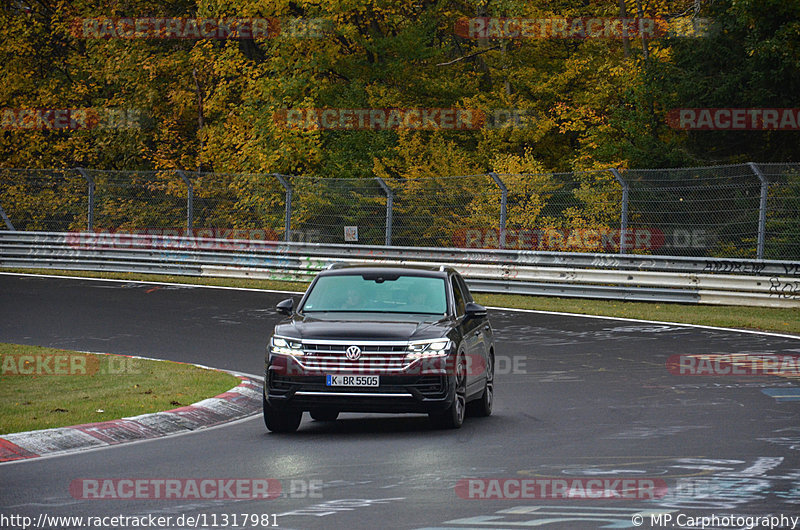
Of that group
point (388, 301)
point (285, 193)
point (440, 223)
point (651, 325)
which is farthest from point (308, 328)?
point (285, 193)

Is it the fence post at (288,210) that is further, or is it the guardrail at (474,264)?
the fence post at (288,210)

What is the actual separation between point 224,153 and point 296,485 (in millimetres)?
34840

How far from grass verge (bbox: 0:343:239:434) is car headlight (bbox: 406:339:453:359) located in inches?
109

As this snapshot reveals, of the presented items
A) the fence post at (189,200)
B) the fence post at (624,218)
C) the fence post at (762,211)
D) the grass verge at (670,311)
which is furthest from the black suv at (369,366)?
the fence post at (189,200)

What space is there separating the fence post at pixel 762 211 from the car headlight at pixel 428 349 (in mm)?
13700

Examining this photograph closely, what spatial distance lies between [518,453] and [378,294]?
10.4 feet

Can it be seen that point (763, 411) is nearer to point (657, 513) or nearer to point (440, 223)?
point (657, 513)

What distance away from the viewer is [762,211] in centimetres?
2416

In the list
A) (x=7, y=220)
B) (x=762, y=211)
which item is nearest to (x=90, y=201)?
(x=7, y=220)

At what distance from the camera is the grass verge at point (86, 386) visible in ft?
40.6

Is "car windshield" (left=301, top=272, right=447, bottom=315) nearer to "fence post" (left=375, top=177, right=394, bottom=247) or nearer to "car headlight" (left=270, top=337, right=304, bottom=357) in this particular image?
"car headlight" (left=270, top=337, right=304, bottom=357)

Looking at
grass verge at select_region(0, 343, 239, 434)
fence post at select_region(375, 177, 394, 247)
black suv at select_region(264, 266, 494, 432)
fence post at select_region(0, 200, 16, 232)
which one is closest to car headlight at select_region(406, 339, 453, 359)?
black suv at select_region(264, 266, 494, 432)

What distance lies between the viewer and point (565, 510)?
808cm

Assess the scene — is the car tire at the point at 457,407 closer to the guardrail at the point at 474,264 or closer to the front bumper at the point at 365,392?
the front bumper at the point at 365,392
